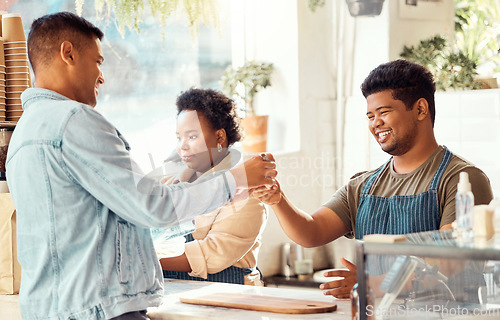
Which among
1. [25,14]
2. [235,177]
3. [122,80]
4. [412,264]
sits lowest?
[412,264]

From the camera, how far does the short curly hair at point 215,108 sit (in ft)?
9.09

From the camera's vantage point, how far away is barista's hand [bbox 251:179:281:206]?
237cm

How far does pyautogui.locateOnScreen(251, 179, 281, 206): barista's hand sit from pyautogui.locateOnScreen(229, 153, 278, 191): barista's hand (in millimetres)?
240

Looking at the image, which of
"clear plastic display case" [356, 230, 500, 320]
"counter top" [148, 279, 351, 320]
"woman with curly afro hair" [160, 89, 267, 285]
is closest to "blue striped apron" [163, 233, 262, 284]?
"woman with curly afro hair" [160, 89, 267, 285]

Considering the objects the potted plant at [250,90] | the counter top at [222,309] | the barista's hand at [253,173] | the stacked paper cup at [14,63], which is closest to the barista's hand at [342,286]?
the counter top at [222,309]

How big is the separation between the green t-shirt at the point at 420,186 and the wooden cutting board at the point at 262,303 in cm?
52

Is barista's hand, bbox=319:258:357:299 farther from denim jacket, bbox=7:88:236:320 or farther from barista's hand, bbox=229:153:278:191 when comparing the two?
denim jacket, bbox=7:88:236:320

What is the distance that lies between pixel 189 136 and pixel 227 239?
17.9 inches

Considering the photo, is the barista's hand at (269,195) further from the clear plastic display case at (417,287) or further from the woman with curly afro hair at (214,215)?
the clear plastic display case at (417,287)

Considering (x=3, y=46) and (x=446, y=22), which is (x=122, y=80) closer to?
(x=3, y=46)

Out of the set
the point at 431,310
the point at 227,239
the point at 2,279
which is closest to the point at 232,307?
the point at 227,239

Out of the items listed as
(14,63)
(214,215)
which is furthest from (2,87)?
(214,215)

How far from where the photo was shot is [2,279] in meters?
2.36

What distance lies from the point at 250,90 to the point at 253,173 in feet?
9.16
